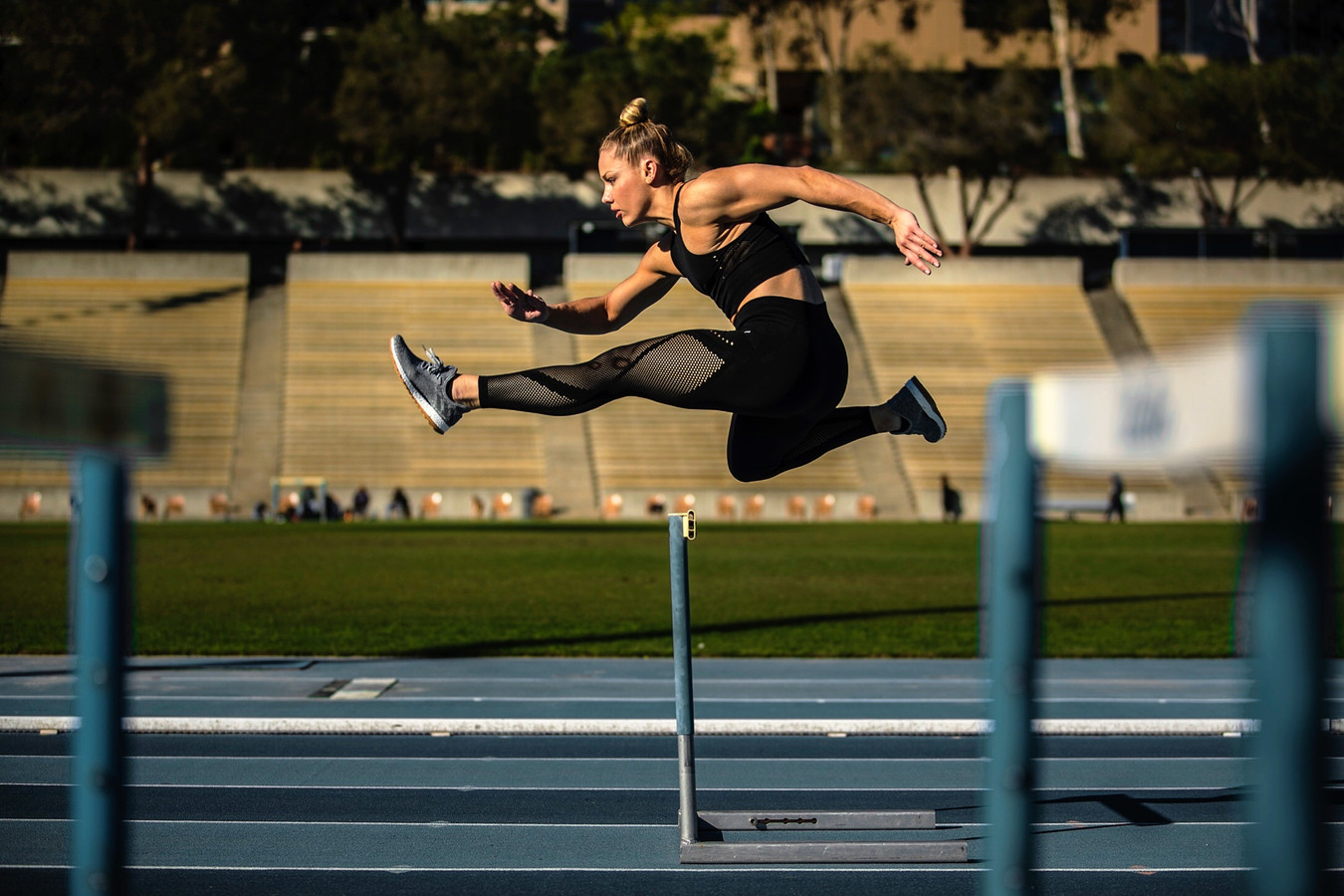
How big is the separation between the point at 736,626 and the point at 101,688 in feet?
37.3

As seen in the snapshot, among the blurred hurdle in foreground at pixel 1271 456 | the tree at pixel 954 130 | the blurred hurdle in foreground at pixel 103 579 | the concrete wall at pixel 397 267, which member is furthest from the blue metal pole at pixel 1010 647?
the tree at pixel 954 130

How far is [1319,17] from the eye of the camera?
43969 millimetres

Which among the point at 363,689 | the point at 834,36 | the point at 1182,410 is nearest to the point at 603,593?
the point at 363,689

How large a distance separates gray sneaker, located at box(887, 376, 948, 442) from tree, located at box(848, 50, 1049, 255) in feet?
129

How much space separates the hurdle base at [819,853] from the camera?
5207 millimetres

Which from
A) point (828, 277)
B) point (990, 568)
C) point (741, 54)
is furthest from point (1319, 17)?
point (990, 568)

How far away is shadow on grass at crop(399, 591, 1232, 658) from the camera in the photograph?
1168cm

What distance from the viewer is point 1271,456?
151cm

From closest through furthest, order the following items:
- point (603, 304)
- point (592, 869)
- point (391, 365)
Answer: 1. point (603, 304)
2. point (592, 869)
3. point (391, 365)

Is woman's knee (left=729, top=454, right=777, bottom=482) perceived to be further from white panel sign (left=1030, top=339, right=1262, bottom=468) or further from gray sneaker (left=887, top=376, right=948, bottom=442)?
white panel sign (left=1030, top=339, right=1262, bottom=468)

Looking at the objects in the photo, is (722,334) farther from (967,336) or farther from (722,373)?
(967,336)

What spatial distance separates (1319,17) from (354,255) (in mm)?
30236

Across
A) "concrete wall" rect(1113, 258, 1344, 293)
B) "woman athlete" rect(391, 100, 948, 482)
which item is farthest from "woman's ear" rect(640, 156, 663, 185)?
"concrete wall" rect(1113, 258, 1344, 293)

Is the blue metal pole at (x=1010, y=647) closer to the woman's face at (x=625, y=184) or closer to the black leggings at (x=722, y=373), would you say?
the black leggings at (x=722, y=373)
